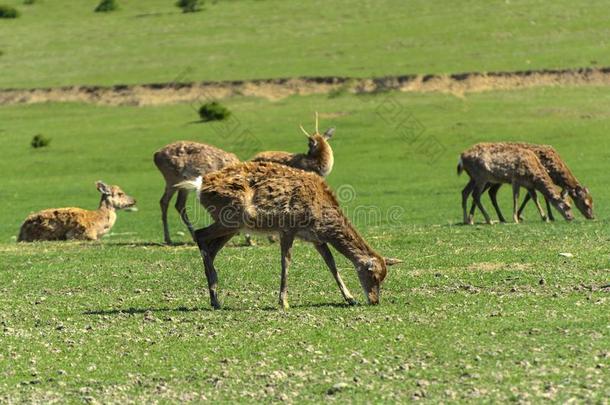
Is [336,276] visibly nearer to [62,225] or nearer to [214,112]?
[62,225]

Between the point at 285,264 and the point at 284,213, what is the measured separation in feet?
2.17

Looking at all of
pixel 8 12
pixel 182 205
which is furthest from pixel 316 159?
pixel 8 12

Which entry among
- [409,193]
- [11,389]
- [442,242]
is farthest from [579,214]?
[11,389]

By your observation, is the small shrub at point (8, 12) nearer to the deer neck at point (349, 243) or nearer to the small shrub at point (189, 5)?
the small shrub at point (189, 5)

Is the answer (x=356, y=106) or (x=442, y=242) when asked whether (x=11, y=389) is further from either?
(x=356, y=106)

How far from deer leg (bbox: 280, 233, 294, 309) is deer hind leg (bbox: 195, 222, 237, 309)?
2.25 ft

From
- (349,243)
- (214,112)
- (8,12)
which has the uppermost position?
(349,243)

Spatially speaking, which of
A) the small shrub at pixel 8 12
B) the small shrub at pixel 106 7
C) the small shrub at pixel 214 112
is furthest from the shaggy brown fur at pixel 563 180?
the small shrub at pixel 8 12

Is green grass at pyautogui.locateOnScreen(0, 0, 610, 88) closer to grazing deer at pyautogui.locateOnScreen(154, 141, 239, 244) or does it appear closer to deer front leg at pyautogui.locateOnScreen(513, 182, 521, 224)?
deer front leg at pyautogui.locateOnScreen(513, 182, 521, 224)

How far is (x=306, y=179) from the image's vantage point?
49.1ft

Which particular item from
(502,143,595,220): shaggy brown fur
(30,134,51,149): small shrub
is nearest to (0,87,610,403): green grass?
(502,143,595,220): shaggy brown fur

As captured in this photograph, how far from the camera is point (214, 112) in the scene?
50594 millimetres

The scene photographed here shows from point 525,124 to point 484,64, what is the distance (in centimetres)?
1223

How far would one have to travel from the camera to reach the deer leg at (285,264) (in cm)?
1449
